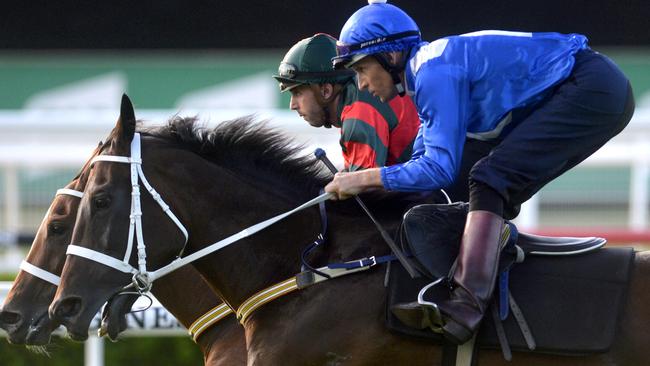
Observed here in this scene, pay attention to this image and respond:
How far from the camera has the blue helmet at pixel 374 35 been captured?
141 inches

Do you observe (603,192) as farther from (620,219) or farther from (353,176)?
(353,176)

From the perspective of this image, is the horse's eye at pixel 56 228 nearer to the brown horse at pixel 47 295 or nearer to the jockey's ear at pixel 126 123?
the brown horse at pixel 47 295

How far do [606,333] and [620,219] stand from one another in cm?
715

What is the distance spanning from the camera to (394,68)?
143 inches

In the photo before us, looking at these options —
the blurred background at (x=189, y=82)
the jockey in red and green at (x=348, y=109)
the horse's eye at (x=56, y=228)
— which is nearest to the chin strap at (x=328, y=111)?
the jockey in red and green at (x=348, y=109)

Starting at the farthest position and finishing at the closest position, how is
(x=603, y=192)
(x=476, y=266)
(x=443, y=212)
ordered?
(x=603, y=192), (x=443, y=212), (x=476, y=266)

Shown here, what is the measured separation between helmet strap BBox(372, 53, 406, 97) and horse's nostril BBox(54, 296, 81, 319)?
1.22m

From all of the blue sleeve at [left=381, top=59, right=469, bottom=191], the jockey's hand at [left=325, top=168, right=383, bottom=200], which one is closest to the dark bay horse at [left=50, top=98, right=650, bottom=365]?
the jockey's hand at [left=325, top=168, right=383, bottom=200]

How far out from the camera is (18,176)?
855 cm

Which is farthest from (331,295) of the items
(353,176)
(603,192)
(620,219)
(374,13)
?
(620,219)

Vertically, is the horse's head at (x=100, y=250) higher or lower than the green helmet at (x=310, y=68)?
lower

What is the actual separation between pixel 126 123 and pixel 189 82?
1201 centimetres

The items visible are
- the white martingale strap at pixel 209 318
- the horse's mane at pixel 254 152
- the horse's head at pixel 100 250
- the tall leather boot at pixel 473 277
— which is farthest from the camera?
the white martingale strap at pixel 209 318

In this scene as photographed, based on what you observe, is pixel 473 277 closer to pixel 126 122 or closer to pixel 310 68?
pixel 126 122
